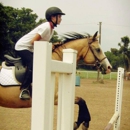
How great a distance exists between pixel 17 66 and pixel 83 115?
58cm

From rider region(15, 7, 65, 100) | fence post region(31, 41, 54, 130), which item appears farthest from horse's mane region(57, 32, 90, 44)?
fence post region(31, 41, 54, 130)

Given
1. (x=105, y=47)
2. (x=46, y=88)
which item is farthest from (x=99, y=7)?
(x=46, y=88)

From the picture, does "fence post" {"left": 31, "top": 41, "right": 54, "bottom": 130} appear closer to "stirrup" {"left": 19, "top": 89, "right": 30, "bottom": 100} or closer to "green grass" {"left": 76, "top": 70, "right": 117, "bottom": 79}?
"stirrup" {"left": 19, "top": 89, "right": 30, "bottom": 100}

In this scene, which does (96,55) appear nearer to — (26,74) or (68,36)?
(68,36)

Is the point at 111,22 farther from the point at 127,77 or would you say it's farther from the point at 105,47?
the point at 127,77

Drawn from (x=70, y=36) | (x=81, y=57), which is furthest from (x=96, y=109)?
(x=70, y=36)

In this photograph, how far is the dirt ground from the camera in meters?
1.85

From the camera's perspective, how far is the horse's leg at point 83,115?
1749 mm

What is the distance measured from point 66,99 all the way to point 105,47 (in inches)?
45.0

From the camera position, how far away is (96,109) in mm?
1955

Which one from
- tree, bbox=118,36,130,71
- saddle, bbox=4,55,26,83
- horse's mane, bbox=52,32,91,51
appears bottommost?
saddle, bbox=4,55,26,83

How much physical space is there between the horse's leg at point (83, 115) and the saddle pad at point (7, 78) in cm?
43

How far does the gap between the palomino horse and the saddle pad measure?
5 centimetres

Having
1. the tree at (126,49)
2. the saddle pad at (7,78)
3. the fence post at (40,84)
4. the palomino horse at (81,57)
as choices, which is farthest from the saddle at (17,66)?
the fence post at (40,84)
